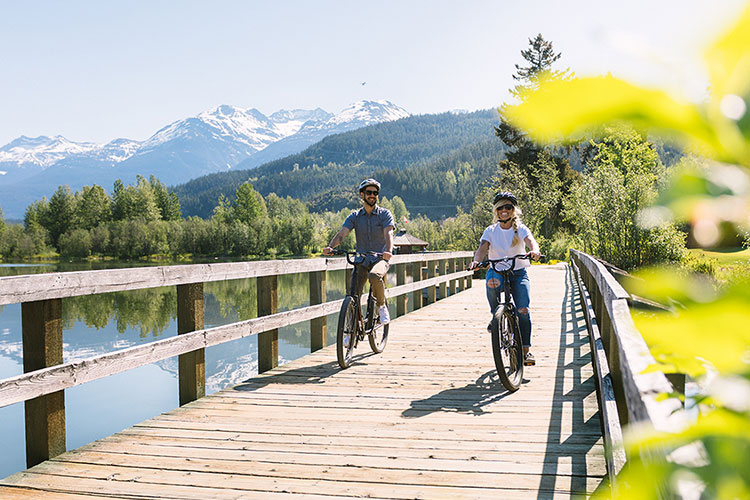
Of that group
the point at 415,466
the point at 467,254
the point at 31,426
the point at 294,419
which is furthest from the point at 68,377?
the point at 467,254

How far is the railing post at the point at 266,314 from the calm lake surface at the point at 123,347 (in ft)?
16.9

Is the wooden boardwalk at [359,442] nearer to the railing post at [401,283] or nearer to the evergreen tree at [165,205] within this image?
the railing post at [401,283]

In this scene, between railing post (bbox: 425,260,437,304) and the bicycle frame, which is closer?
the bicycle frame

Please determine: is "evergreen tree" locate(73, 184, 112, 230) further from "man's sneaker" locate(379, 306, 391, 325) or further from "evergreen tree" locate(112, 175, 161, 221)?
"man's sneaker" locate(379, 306, 391, 325)

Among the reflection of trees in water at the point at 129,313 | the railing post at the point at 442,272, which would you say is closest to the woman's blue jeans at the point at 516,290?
the railing post at the point at 442,272

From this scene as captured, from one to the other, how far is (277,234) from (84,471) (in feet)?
368

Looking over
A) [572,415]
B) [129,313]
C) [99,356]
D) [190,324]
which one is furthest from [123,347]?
[572,415]

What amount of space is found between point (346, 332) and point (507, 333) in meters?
1.80

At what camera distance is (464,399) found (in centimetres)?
518

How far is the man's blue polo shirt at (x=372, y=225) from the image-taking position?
22.5 ft

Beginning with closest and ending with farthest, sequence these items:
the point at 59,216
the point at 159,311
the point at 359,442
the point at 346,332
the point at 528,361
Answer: the point at 359,442, the point at 528,361, the point at 346,332, the point at 159,311, the point at 59,216

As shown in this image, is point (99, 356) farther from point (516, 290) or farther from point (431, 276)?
point (431, 276)

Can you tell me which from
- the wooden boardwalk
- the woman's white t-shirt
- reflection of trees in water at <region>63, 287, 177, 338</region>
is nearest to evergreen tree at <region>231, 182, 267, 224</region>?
reflection of trees in water at <region>63, 287, 177, 338</region>

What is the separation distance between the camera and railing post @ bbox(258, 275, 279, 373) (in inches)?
242
